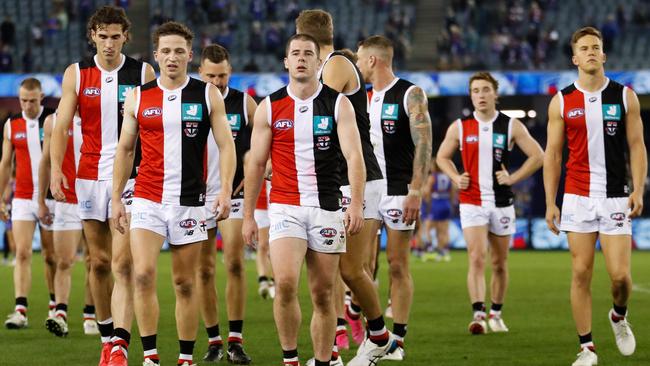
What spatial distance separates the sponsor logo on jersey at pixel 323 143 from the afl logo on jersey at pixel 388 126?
2.13 meters

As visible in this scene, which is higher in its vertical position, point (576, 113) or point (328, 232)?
point (576, 113)

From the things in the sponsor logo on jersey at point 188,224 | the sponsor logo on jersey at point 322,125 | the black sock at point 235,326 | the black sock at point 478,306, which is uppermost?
the sponsor logo on jersey at point 322,125

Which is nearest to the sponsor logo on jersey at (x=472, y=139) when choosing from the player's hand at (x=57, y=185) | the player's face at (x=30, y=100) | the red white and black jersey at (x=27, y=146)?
the red white and black jersey at (x=27, y=146)

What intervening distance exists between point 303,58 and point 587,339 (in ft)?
10.4

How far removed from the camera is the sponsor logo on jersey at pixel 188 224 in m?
7.94

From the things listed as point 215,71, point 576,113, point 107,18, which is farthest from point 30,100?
point 576,113

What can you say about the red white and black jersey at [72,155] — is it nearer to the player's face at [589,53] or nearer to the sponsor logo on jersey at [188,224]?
the sponsor logo on jersey at [188,224]

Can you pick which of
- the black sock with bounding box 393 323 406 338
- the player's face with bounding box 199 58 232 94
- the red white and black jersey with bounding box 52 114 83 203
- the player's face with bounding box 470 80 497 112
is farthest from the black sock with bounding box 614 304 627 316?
the red white and black jersey with bounding box 52 114 83 203

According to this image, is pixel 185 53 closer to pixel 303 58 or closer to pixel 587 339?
pixel 303 58

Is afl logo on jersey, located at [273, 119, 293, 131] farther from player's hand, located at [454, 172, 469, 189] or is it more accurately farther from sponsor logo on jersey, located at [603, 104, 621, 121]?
player's hand, located at [454, 172, 469, 189]

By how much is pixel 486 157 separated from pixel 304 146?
4847mm

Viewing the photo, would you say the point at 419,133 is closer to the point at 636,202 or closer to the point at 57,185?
the point at 636,202

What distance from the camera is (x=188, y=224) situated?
7.97 meters

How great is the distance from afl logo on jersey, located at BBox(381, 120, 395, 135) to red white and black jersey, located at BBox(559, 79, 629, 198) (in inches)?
57.1
